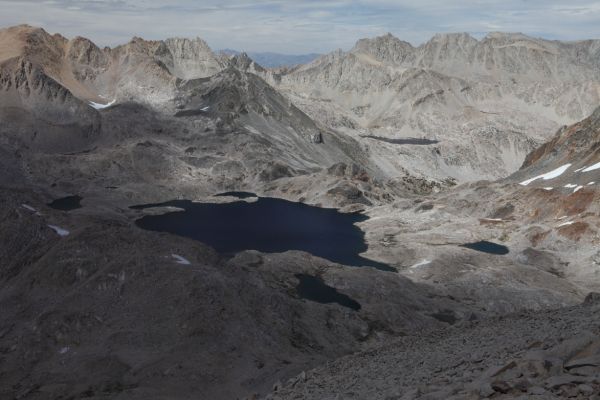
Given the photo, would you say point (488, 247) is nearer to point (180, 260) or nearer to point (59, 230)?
point (180, 260)

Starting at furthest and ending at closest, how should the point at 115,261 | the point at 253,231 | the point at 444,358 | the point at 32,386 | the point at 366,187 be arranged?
the point at 366,187
the point at 253,231
the point at 115,261
the point at 32,386
the point at 444,358

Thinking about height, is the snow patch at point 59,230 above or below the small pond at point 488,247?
above

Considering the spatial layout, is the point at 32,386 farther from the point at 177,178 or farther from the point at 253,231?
the point at 177,178

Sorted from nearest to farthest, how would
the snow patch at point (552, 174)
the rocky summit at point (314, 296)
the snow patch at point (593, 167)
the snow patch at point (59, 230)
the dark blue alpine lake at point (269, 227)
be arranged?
1. the rocky summit at point (314, 296)
2. the snow patch at point (59, 230)
3. the dark blue alpine lake at point (269, 227)
4. the snow patch at point (593, 167)
5. the snow patch at point (552, 174)

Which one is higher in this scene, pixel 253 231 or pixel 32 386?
pixel 32 386

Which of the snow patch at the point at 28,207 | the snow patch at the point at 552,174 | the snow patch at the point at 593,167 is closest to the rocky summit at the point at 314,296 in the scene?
the snow patch at the point at 552,174

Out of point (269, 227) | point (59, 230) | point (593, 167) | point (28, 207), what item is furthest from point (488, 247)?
point (28, 207)

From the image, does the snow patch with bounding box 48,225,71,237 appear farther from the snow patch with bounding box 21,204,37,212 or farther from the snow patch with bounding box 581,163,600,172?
the snow patch with bounding box 581,163,600,172

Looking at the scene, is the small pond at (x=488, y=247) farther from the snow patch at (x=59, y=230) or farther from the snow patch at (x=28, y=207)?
the snow patch at (x=28, y=207)

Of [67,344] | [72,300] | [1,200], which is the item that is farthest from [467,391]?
[1,200]
